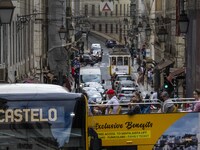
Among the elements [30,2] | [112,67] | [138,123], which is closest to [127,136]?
[138,123]

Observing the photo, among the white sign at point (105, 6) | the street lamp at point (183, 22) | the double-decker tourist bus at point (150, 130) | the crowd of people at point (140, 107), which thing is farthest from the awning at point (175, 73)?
the white sign at point (105, 6)

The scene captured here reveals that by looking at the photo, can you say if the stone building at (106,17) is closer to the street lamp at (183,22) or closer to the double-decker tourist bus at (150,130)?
the street lamp at (183,22)

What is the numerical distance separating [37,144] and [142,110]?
4283 mm

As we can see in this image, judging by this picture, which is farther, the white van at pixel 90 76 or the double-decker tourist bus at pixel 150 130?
the white van at pixel 90 76

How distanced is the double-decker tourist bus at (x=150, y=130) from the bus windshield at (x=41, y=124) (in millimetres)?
2852

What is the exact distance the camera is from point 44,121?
1382 centimetres

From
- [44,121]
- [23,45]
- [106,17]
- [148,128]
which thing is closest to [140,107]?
[148,128]

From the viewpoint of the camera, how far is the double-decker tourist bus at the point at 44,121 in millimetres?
13688

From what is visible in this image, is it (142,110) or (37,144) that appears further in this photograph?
(142,110)

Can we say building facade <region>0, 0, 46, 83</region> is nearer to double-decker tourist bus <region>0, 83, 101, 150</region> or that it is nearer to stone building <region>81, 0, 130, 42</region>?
double-decker tourist bus <region>0, 83, 101, 150</region>

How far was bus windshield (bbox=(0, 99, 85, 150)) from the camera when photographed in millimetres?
13680

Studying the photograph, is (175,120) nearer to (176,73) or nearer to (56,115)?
(56,115)

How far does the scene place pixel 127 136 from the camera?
16922 mm

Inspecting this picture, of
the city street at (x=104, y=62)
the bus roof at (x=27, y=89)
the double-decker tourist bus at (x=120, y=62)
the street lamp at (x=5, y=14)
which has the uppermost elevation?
Answer: the street lamp at (x=5, y=14)
